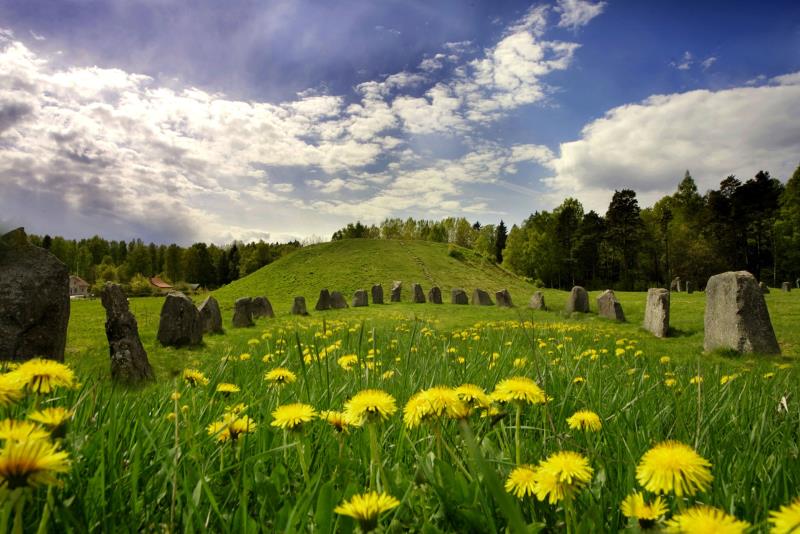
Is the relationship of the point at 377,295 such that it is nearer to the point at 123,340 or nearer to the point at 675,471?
the point at 123,340

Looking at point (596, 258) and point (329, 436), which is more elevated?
point (596, 258)

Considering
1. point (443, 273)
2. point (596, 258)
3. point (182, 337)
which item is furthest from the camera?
point (596, 258)

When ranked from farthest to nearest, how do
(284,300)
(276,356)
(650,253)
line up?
(650,253) → (284,300) → (276,356)

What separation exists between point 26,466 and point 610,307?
20.9 m

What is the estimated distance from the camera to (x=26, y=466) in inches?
25.4

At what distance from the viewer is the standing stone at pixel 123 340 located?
270 inches

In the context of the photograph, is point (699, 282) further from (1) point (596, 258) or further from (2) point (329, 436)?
(2) point (329, 436)

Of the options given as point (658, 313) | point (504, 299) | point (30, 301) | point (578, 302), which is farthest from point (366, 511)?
point (504, 299)

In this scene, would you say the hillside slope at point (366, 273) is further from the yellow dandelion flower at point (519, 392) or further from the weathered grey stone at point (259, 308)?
the yellow dandelion flower at point (519, 392)

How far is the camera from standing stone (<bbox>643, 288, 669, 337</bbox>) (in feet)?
45.3

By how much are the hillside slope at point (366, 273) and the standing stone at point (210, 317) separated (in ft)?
57.1

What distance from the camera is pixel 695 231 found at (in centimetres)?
5806

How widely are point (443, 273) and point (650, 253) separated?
118ft

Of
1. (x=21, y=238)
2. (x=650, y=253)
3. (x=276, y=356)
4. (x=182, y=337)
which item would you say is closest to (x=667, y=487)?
(x=276, y=356)
